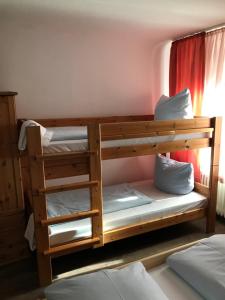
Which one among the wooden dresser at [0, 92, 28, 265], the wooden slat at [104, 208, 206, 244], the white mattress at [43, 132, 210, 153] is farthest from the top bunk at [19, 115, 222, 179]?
the wooden slat at [104, 208, 206, 244]

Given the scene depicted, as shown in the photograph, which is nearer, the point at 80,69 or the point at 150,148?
the point at 150,148

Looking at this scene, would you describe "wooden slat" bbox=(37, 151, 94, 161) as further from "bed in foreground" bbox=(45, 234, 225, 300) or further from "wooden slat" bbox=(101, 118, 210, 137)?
"bed in foreground" bbox=(45, 234, 225, 300)

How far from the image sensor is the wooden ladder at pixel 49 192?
5.93ft

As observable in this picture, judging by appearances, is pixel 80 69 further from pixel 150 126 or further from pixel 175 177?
pixel 175 177

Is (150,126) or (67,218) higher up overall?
(150,126)

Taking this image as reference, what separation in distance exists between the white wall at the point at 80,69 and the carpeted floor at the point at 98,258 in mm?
969

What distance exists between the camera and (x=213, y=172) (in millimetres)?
2633

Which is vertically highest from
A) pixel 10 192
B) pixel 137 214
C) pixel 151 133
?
pixel 151 133

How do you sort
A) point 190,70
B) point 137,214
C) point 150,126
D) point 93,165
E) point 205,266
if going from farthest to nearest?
1. point 190,70
2. point 137,214
3. point 150,126
4. point 93,165
5. point 205,266

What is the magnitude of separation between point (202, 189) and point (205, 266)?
1.59 meters

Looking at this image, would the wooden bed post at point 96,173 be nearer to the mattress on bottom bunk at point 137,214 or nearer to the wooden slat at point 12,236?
Result: the mattress on bottom bunk at point 137,214

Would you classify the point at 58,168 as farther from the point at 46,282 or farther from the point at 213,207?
the point at 213,207

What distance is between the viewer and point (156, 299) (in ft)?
3.58

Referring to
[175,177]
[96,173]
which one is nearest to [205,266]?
[96,173]
